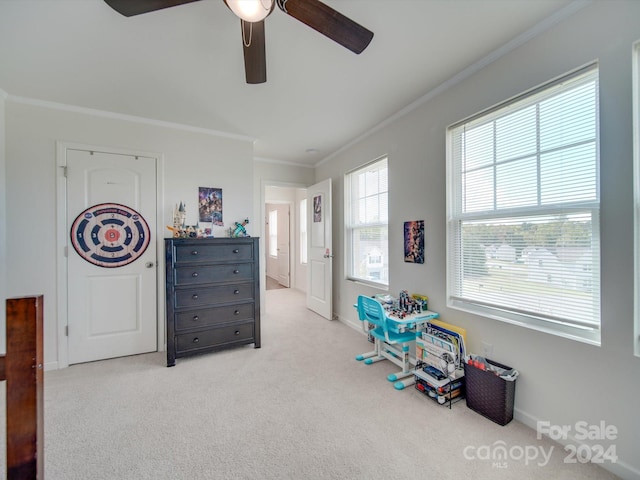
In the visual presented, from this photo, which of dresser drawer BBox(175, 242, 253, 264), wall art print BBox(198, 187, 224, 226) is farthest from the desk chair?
wall art print BBox(198, 187, 224, 226)

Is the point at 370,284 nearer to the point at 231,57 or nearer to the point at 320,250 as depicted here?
the point at 320,250

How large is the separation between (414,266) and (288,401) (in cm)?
170

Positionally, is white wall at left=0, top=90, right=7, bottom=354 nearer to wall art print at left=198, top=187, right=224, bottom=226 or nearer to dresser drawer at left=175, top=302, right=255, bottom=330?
dresser drawer at left=175, top=302, right=255, bottom=330

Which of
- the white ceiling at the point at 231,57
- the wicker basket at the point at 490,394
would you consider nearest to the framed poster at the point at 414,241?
the wicker basket at the point at 490,394

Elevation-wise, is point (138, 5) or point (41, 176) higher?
point (138, 5)

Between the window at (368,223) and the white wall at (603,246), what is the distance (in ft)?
2.76

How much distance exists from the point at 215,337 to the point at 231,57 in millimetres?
2621

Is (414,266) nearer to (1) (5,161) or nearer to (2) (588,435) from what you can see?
(2) (588,435)

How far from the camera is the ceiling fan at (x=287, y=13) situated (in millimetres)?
1162

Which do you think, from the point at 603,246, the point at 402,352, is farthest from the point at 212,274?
the point at 603,246

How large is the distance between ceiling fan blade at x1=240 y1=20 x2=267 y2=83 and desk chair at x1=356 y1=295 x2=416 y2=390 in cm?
196

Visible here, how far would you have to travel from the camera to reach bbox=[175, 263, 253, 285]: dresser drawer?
2.74 metres

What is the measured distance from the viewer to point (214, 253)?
2.89 meters

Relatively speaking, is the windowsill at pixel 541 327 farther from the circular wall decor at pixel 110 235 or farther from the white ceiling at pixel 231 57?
the circular wall decor at pixel 110 235
